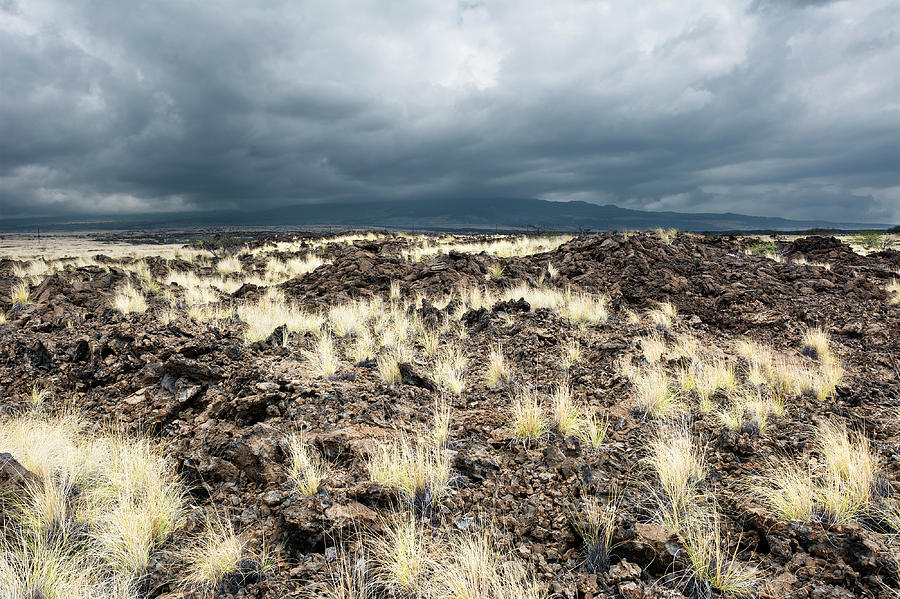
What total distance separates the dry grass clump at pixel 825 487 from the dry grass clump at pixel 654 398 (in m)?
1.27

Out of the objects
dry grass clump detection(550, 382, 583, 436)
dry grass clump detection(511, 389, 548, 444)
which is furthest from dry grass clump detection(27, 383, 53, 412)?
dry grass clump detection(550, 382, 583, 436)

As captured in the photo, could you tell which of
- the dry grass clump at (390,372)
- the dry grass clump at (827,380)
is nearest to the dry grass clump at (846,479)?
the dry grass clump at (827,380)

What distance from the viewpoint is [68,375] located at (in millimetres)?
6375

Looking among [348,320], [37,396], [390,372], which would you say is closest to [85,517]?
[390,372]

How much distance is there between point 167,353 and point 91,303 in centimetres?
800

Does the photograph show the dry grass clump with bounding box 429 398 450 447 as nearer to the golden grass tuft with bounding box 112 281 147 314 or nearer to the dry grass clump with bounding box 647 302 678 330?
the dry grass clump with bounding box 647 302 678 330

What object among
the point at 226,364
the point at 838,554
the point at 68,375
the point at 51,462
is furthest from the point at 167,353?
the point at 838,554

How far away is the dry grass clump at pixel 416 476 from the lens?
344cm

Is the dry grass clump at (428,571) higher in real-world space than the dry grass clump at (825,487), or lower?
lower

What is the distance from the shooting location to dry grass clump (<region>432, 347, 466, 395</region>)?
19.3 ft

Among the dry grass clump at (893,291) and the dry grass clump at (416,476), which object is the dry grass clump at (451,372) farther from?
the dry grass clump at (893,291)

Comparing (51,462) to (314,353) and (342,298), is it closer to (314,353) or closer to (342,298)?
(314,353)

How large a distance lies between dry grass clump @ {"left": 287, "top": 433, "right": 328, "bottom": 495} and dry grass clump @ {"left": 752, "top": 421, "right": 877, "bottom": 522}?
357cm

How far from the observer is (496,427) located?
4.80 m
